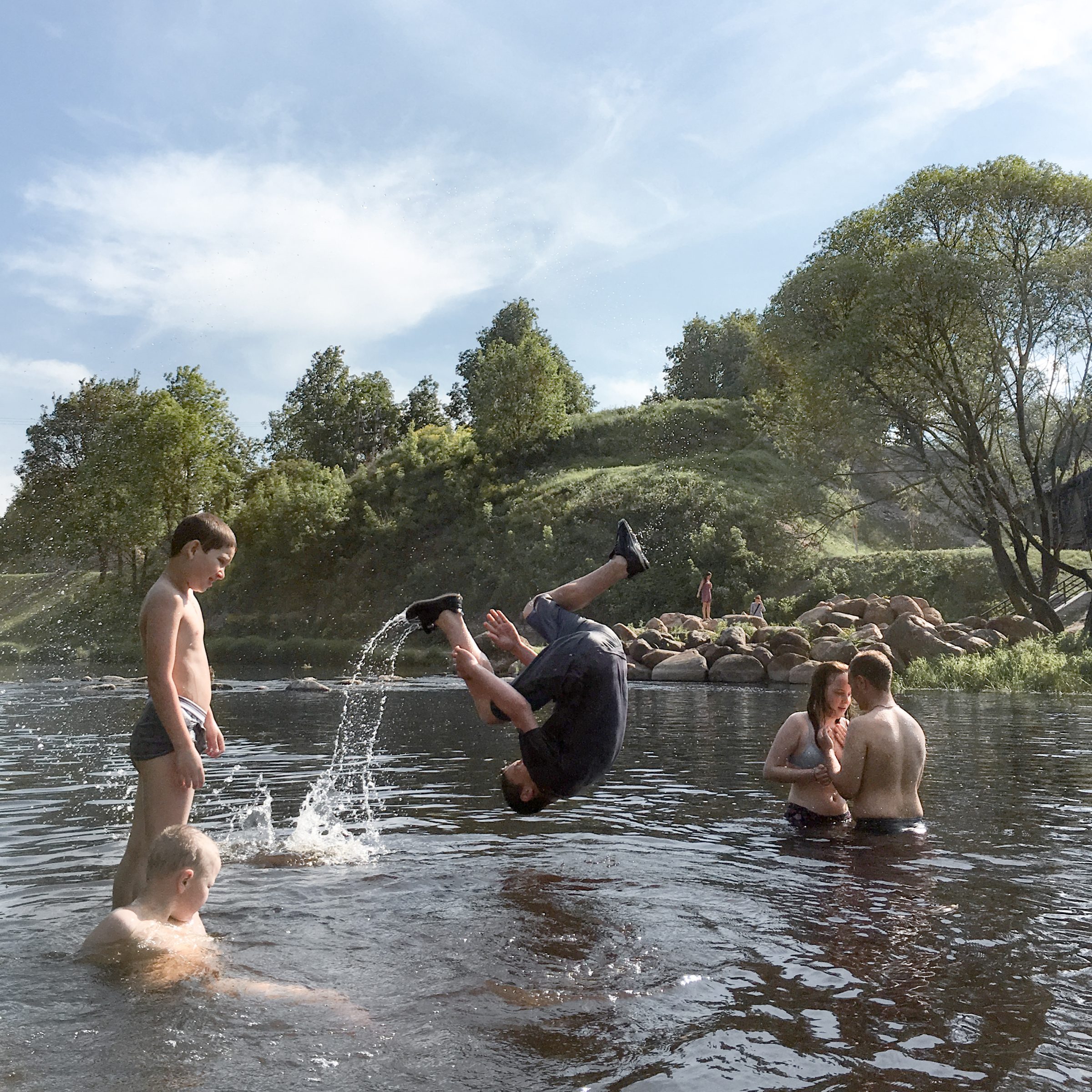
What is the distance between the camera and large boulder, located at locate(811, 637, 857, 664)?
96.5ft

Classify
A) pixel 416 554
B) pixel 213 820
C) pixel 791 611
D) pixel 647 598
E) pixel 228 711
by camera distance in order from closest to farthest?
pixel 213 820 → pixel 228 711 → pixel 791 611 → pixel 647 598 → pixel 416 554

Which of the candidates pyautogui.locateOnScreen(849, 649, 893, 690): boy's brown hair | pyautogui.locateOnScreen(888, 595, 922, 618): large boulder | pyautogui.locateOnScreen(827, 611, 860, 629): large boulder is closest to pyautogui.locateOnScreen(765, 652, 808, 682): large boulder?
pyautogui.locateOnScreen(827, 611, 860, 629): large boulder

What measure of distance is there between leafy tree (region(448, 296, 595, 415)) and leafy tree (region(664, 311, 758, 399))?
8549mm

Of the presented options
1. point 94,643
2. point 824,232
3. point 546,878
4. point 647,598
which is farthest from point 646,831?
point 94,643

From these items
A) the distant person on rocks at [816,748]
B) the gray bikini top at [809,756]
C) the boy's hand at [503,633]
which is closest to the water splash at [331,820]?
the boy's hand at [503,633]

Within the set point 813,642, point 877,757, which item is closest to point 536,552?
point 813,642

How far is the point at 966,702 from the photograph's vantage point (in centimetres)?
2316

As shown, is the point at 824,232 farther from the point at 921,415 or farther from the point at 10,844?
the point at 10,844

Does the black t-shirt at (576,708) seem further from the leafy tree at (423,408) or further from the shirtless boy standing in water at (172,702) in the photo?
the leafy tree at (423,408)

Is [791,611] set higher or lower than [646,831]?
higher

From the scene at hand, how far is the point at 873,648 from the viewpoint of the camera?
27.6m

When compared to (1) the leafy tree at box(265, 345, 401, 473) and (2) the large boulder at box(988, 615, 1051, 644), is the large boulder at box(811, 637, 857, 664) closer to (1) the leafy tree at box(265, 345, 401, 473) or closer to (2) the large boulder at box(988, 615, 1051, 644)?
(2) the large boulder at box(988, 615, 1051, 644)

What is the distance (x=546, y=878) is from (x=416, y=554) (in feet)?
206

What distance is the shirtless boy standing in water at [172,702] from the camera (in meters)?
5.94
